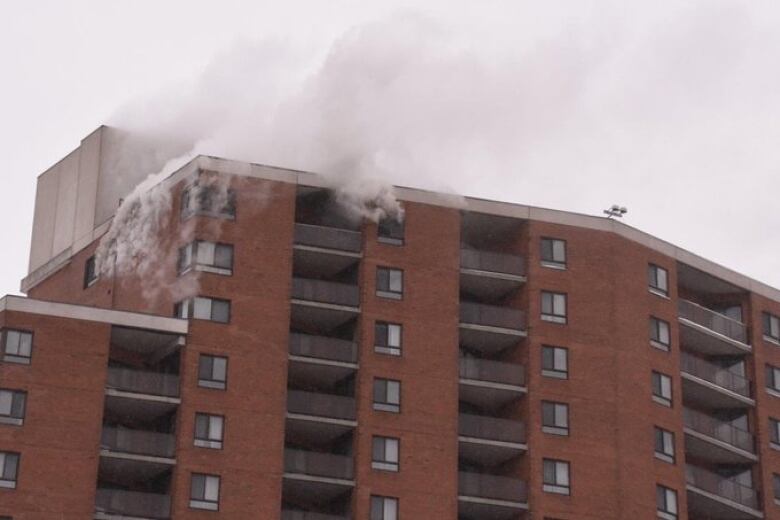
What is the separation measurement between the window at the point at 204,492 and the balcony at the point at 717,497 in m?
26.2

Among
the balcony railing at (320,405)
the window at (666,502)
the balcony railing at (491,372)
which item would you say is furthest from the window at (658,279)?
the balcony railing at (320,405)

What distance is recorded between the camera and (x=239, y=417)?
353ft

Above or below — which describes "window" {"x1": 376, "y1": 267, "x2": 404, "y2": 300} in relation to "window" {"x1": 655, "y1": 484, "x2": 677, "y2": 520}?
above

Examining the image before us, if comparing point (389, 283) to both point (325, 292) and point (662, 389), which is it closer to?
point (325, 292)

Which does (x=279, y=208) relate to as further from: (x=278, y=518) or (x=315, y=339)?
(x=278, y=518)

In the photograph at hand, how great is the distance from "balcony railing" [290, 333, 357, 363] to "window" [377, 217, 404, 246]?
5.89m

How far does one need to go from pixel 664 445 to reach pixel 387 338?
617 inches

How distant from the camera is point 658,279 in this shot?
120062 mm

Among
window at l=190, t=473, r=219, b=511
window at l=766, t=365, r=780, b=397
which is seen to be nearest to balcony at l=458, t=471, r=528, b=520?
window at l=190, t=473, r=219, b=511

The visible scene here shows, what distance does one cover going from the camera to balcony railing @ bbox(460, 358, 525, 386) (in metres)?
114

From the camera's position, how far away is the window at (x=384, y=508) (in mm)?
109000

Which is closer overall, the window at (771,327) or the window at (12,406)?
the window at (12,406)

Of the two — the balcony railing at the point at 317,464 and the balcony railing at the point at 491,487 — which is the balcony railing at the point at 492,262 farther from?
the balcony railing at the point at 317,464

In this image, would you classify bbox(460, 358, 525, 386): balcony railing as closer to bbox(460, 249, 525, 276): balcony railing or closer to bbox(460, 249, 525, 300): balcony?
bbox(460, 249, 525, 300): balcony
